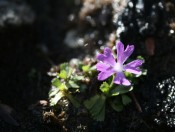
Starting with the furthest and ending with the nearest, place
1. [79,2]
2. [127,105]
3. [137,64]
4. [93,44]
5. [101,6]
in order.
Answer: [79,2] < [101,6] < [93,44] < [127,105] < [137,64]

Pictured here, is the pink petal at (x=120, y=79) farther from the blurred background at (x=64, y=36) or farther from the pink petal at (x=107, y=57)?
the blurred background at (x=64, y=36)

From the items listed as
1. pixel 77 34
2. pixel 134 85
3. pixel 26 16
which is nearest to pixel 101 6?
pixel 77 34

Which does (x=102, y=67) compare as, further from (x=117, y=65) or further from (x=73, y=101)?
(x=73, y=101)

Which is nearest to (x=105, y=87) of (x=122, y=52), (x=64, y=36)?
(x=122, y=52)

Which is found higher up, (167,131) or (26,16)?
(26,16)

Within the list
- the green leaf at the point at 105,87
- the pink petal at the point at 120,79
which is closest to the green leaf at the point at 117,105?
the green leaf at the point at 105,87

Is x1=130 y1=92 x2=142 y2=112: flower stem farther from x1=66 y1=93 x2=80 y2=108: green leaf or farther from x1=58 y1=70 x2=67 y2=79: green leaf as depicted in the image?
x1=58 y1=70 x2=67 y2=79: green leaf

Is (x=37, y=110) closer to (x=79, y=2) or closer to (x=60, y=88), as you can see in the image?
(x=60, y=88)

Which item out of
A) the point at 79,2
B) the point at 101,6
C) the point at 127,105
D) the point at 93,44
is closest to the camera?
the point at 127,105

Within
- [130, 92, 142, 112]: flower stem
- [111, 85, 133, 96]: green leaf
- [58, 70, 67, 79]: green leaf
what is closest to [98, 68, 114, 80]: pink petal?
[111, 85, 133, 96]: green leaf
